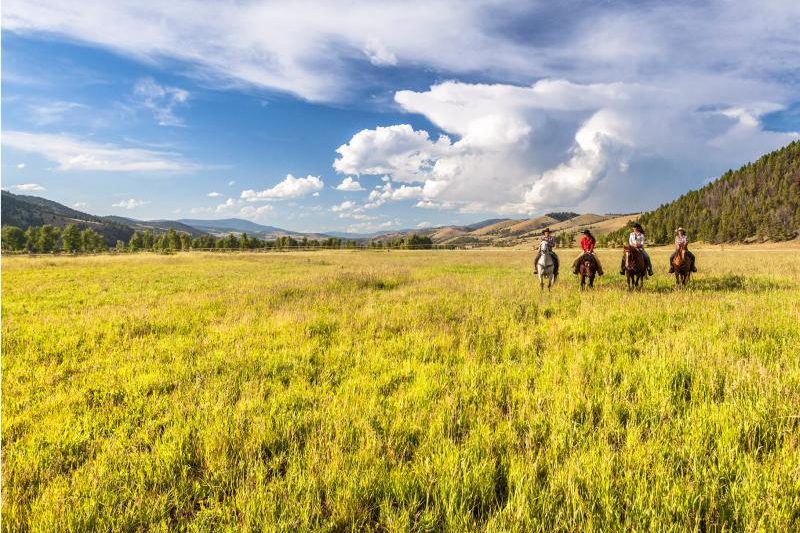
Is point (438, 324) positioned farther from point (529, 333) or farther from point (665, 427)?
point (665, 427)

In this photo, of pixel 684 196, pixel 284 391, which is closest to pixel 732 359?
pixel 284 391

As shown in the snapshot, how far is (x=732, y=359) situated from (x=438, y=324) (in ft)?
18.5

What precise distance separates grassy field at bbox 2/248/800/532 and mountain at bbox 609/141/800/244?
141206mm

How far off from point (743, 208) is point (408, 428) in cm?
18429

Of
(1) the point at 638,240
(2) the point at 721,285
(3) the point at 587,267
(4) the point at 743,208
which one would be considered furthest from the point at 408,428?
(4) the point at 743,208

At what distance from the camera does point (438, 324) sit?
9.20m

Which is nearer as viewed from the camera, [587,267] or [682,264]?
[587,267]

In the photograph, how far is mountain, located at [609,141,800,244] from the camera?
116375 millimetres

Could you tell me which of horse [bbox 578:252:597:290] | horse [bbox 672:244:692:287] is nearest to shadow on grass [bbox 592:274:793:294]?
horse [bbox 672:244:692:287]

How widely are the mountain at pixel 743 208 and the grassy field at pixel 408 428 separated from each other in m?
141

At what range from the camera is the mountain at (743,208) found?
382 feet

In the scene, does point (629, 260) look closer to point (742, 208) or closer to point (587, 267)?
point (587, 267)

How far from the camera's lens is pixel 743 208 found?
13188 cm

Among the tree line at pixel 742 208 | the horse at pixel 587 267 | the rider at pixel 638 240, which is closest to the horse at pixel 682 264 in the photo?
the rider at pixel 638 240
